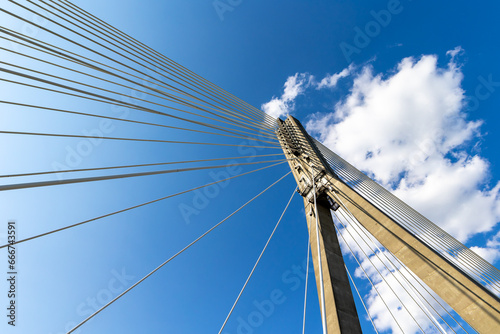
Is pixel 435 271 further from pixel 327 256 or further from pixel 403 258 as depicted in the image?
pixel 327 256

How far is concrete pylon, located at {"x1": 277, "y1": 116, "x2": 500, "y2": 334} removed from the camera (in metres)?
4.17

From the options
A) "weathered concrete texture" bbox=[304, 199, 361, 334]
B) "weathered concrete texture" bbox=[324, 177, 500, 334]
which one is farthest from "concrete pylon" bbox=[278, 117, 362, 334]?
"weathered concrete texture" bbox=[324, 177, 500, 334]

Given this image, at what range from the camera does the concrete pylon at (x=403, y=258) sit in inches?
164

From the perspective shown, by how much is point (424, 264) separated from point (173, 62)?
25.2ft

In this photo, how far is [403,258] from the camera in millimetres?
5238

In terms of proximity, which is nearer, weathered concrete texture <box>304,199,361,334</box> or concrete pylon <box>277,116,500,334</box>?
concrete pylon <box>277,116,500,334</box>

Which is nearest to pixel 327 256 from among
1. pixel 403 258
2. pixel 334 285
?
pixel 334 285

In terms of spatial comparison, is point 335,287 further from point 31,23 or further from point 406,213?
point 31,23

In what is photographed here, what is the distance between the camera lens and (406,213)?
7016 mm

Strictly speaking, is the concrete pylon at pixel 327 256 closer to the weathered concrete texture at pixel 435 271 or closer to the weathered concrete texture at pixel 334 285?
the weathered concrete texture at pixel 334 285

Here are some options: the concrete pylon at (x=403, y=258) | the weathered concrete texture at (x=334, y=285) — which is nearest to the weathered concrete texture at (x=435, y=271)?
the concrete pylon at (x=403, y=258)

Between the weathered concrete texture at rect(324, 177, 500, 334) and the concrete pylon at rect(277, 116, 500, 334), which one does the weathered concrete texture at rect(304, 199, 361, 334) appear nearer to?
the concrete pylon at rect(277, 116, 500, 334)

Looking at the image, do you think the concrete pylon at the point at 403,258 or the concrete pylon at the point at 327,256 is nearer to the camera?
the concrete pylon at the point at 403,258

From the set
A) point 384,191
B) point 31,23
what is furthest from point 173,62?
point 384,191
